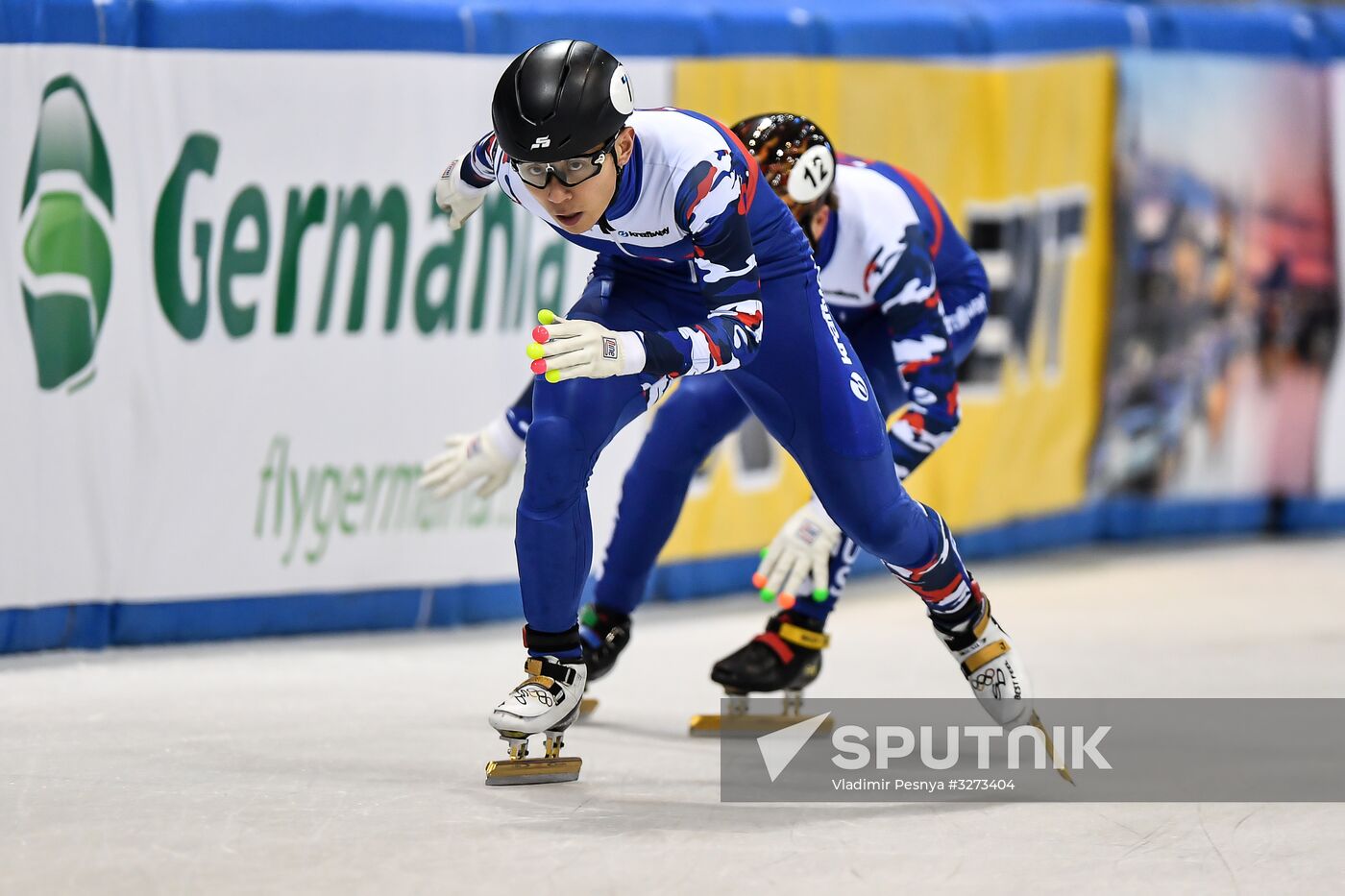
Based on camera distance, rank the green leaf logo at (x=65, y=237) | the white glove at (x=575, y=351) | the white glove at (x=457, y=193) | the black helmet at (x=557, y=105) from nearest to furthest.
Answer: the white glove at (x=575, y=351) → the black helmet at (x=557, y=105) → the white glove at (x=457, y=193) → the green leaf logo at (x=65, y=237)

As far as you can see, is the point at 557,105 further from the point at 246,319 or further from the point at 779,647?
the point at 246,319

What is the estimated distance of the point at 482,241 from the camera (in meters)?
6.95

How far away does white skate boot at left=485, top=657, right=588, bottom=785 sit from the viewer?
14.6 feet

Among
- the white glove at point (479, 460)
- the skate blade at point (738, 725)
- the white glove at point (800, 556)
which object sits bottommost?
the skate blade at point (738, 725)

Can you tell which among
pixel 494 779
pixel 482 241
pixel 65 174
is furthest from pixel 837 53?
pixel 494 779

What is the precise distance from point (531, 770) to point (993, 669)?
1316 mm

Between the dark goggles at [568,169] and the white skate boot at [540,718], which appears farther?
the white skate boot at [540,718]

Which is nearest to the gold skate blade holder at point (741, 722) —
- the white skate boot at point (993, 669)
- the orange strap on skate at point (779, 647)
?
the orange strap on skate at point (779, 647)

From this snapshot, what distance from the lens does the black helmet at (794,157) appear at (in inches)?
203

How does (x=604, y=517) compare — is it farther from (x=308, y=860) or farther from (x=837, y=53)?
(x=308, y=860)

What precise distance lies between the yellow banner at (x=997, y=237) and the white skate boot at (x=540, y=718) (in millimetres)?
3089

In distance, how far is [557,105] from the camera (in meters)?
4.14

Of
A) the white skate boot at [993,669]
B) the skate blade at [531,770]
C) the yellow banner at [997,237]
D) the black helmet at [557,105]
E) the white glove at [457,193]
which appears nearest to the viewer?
the black helmet at [557,105]

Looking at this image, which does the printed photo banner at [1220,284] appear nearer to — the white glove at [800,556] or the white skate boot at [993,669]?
the white skate boot at [993,669]
